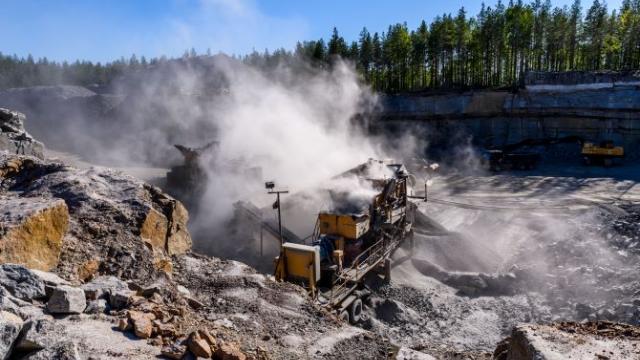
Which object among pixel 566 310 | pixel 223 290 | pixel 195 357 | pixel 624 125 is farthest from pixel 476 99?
pixel 195 357

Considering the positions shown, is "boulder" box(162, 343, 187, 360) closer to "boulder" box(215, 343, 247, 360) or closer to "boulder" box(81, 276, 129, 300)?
"boulder" box(215, 343, 247, 360)

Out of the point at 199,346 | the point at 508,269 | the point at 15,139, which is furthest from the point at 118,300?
the point at 508,269

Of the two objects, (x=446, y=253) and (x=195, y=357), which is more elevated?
(x=195, y=357)

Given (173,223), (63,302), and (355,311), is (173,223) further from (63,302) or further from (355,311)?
(355,311)

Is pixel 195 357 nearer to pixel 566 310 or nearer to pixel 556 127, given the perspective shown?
pixel 566 310

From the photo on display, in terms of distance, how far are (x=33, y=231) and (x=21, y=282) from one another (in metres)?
1.18

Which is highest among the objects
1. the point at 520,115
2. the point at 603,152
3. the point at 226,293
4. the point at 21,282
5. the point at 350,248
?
the point at 520,115

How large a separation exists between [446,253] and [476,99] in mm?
26683

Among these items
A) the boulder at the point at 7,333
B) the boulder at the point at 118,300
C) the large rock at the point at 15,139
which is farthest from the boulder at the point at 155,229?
the large rock at the point at 15,139

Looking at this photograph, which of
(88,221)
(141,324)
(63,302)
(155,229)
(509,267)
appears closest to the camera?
(63,302)

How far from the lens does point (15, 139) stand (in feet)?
41.5

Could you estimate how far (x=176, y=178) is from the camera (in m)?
25.1

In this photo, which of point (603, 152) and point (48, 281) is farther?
point (603, 152)

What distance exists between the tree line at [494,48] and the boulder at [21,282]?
4529 centimetres
